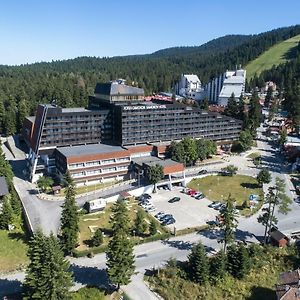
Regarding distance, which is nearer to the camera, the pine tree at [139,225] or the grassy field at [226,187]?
the pine tree at [139,225]

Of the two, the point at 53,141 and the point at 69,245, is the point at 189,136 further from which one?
the point at 69,245

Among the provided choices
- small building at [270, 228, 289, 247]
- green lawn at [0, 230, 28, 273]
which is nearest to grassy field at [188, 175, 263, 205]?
small building at [270, 228, 289, 247]

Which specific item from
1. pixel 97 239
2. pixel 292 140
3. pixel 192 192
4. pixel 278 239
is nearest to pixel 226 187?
pixel 192 192

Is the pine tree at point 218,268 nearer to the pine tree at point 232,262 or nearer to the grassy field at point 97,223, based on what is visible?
the pine tree at point 232,262

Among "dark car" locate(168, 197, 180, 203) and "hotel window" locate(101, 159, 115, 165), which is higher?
"hotel window" locate(101, 159, 115, 165)

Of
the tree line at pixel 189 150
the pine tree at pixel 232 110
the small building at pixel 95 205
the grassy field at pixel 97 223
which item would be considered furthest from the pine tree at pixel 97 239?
the pine tree at pixel 232 110

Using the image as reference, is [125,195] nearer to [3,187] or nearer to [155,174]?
[155,174]

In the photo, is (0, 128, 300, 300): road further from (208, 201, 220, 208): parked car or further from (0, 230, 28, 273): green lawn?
(208, 201, 220, 208): parked car
